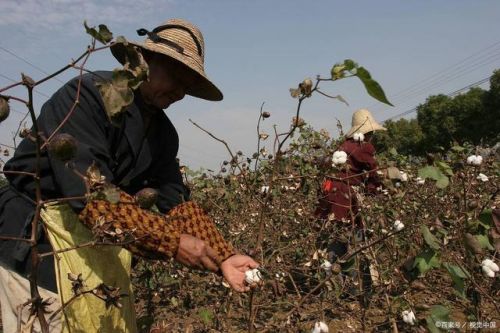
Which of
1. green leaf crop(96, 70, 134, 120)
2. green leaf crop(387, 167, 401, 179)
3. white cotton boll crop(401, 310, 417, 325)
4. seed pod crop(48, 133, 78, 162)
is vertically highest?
green leaf crop(96, 70, 134, 120)

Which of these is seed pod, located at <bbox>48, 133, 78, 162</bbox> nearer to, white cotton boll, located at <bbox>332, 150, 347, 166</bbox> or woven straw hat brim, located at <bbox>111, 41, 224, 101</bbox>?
woven straw hat brim, located at <bbox>111, 41, 224, 101</bbox>

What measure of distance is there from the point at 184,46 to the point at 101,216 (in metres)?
0.65

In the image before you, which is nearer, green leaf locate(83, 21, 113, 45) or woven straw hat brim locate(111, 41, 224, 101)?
green leaf locate(83, 21, 113, 45)

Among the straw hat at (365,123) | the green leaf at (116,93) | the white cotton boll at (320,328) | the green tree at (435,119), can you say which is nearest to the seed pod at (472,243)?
the white cotton boll at (320,328)

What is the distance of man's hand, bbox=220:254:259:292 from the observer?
1.23 metres

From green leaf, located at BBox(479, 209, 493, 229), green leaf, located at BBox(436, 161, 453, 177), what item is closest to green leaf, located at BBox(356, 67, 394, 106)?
green leaf, located at BBox(436, 161, 453, 177)

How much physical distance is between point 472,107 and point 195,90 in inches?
1040

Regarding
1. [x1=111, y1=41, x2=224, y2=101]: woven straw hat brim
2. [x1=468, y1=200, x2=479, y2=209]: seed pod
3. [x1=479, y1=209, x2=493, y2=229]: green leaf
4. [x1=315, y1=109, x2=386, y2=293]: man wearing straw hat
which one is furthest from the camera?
[x1=315, y1=109, x2=386, y2=293]: man wearing straw hat

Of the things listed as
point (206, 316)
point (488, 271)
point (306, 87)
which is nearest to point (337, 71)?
point (306, 87)

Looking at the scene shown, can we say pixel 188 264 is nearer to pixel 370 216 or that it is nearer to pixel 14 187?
pixel 14 187

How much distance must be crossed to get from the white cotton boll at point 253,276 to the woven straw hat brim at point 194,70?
58cm

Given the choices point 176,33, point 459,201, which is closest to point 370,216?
point 459,201

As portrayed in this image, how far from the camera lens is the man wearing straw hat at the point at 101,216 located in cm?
116

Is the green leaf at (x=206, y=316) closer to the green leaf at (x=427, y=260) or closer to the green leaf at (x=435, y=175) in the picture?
the green leaf at (x=427, y=260)
